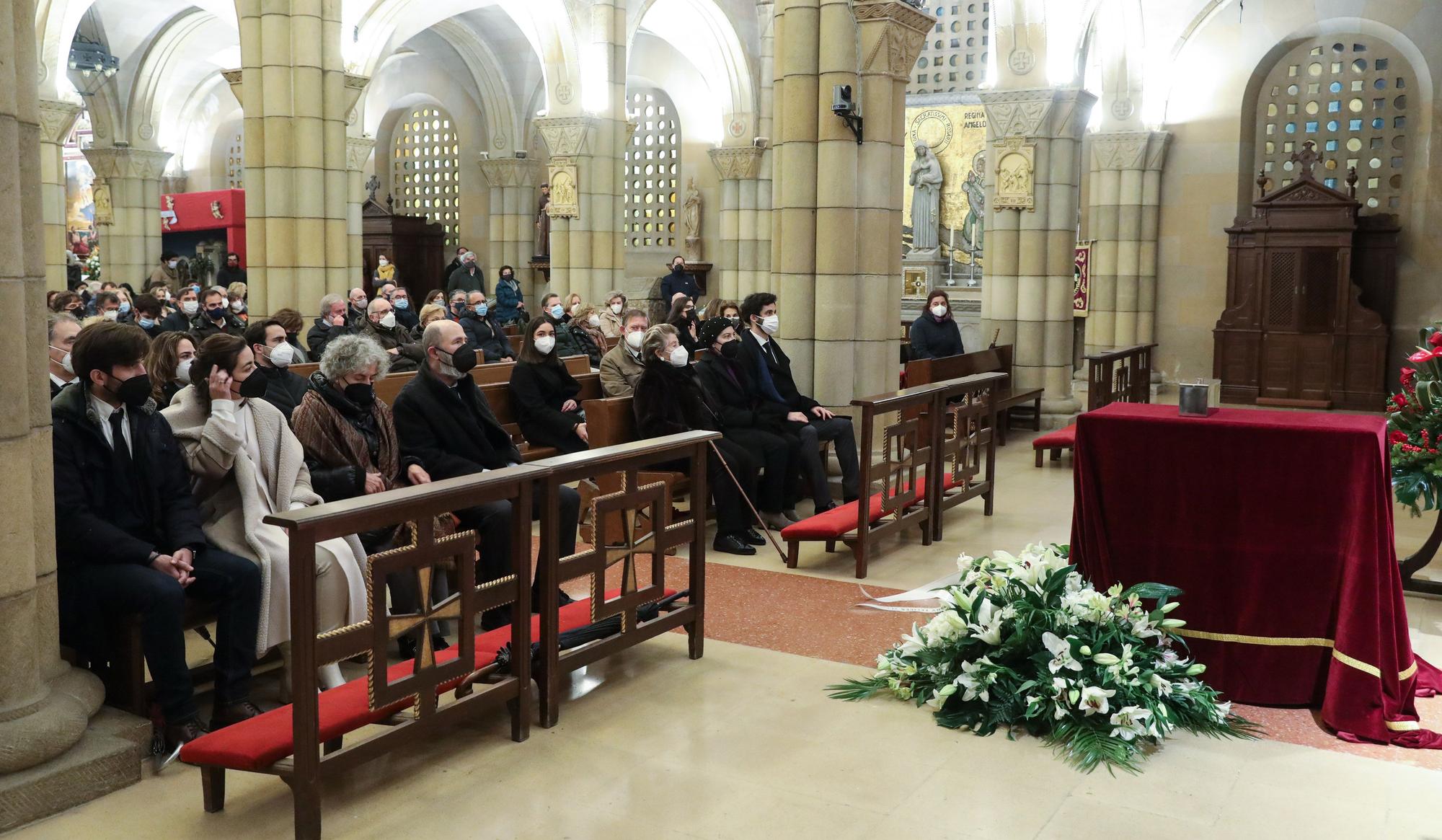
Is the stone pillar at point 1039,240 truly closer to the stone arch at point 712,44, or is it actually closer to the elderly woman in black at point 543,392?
the elderly woman in black at point 543,392

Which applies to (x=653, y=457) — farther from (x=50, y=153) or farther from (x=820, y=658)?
(x=50, y=153)

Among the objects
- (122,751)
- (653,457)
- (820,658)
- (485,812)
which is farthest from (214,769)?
(820,658)

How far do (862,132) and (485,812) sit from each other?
5.45 m

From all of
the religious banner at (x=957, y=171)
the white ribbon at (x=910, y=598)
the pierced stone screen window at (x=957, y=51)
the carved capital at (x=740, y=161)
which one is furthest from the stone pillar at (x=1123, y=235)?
the white ribbon at (x=910, y=598)

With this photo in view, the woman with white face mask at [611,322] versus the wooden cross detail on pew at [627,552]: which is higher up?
the woman with white face mask at [611,322]

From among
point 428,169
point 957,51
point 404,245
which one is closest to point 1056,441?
point 957,51

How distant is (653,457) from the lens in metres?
4.70

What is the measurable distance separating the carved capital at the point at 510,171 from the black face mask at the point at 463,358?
18215mm

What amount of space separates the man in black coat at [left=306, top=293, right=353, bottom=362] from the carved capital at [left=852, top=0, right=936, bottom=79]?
456 centimetres

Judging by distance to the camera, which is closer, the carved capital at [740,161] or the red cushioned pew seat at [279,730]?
the red cushioned pew seat at [279,730]

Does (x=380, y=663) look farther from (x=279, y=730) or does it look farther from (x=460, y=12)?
(x=460, y=12)

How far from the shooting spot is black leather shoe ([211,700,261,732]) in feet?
13.3

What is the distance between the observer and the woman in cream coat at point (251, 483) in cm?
425

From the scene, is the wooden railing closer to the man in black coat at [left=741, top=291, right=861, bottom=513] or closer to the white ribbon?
the man in black coat at [left=741, top=291, right=861, bottom=513]
